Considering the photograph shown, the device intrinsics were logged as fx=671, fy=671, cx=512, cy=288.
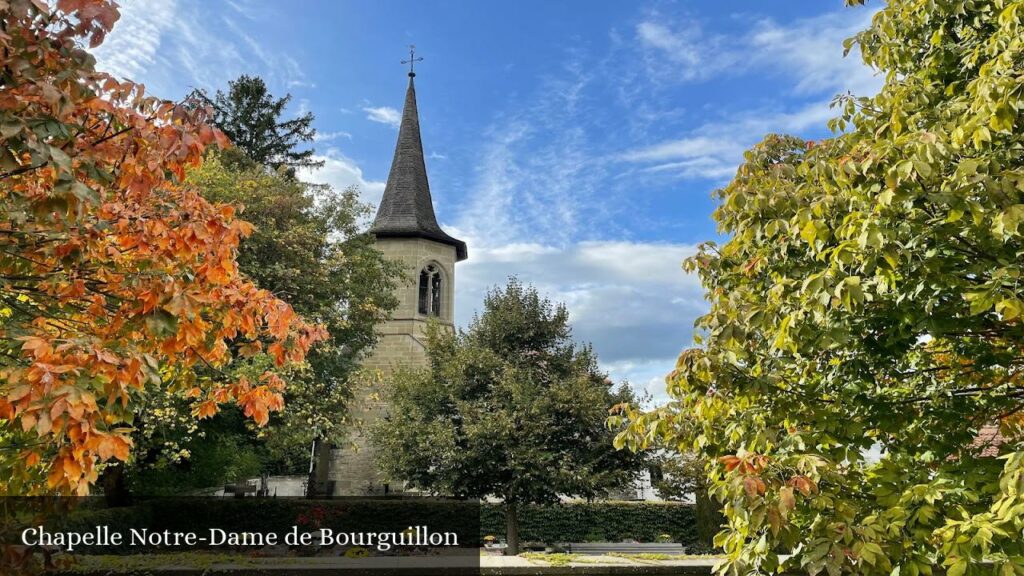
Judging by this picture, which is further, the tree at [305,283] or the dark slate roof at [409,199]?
the dark slate roof at [409,199]

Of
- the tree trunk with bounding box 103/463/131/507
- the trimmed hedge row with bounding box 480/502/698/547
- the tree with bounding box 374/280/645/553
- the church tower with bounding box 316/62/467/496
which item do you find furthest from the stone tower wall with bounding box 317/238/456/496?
the tree trunk with bounding box 103/463/131/507

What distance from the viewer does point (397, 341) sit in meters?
32.5

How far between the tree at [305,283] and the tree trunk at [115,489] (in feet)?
1.94

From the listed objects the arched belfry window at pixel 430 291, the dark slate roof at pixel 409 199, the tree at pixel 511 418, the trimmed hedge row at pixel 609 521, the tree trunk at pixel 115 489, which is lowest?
the trimmed hedge row at pixel 609 521

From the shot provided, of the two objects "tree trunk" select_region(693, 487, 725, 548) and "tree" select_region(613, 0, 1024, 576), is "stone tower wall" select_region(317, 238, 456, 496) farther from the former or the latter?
"tree" select_region(613, 0, 1024, 576)

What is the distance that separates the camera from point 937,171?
12.8 ft

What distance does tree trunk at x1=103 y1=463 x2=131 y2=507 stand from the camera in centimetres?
1673

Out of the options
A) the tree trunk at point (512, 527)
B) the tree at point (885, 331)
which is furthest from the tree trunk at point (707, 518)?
the tree at point (885, 331)

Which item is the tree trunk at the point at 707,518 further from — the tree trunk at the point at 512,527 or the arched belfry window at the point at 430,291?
the arched belfry window at the point at 430,291

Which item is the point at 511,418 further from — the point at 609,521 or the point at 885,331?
the point at 885,331

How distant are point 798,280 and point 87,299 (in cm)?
501

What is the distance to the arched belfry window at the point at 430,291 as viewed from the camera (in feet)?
111

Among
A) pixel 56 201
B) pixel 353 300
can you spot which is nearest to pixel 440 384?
pixel 353 300

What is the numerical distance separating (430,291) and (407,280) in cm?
227
